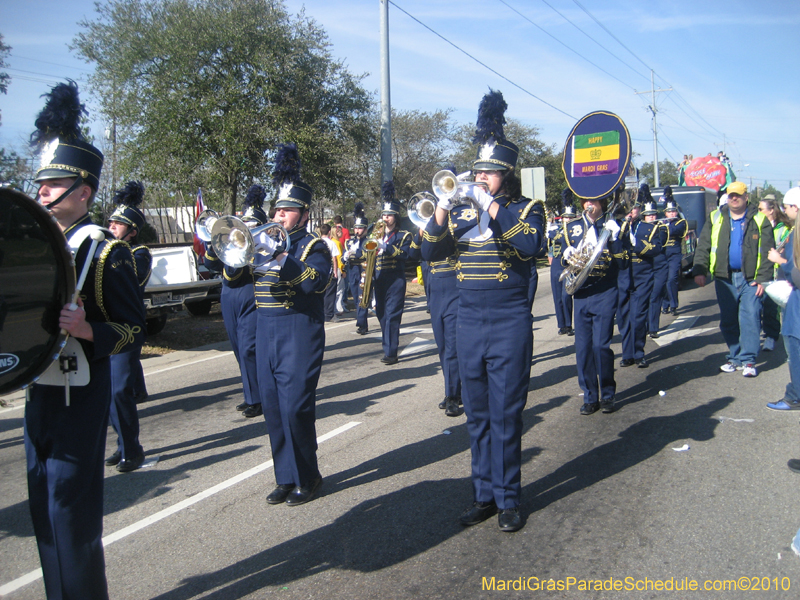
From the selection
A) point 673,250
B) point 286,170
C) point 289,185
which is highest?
point 286,170

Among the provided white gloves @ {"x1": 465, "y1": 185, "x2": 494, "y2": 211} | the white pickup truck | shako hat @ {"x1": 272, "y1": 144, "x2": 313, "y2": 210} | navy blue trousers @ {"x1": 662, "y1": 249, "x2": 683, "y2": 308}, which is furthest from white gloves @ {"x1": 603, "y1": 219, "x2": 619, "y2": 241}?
the white pickup truck

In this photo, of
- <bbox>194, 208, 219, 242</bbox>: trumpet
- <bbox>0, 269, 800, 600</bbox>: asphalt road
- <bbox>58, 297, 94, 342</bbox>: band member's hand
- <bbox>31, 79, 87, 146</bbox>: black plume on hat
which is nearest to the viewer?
<bbox>58, 297, 94, 342</bbox>: band member's hand

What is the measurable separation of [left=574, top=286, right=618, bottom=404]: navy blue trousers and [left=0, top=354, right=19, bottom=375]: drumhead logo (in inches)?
205

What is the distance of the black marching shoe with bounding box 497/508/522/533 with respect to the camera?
158 inches

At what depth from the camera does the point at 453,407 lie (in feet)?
21.9

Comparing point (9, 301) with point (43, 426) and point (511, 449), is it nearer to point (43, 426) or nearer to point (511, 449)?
point (43, 426)

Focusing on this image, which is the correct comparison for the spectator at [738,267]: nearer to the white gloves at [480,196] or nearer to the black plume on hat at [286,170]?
the white gloves at [480,196]

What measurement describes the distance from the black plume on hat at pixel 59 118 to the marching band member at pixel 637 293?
638 centimetres

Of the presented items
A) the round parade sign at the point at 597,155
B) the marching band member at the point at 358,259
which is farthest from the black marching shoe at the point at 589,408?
the marching band member at the point at 358,259

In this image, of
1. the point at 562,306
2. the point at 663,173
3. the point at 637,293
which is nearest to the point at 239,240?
the point at 637,293

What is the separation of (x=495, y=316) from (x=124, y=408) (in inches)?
127

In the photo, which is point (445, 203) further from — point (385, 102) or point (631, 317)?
point (385, 102)

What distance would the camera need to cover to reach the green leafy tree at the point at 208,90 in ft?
59.6

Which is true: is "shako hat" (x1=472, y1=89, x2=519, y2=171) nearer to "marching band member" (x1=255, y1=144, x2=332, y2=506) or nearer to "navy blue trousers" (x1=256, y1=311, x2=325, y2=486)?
"marching band member" (x1=255, y1=144, x2=332, y2=506)
